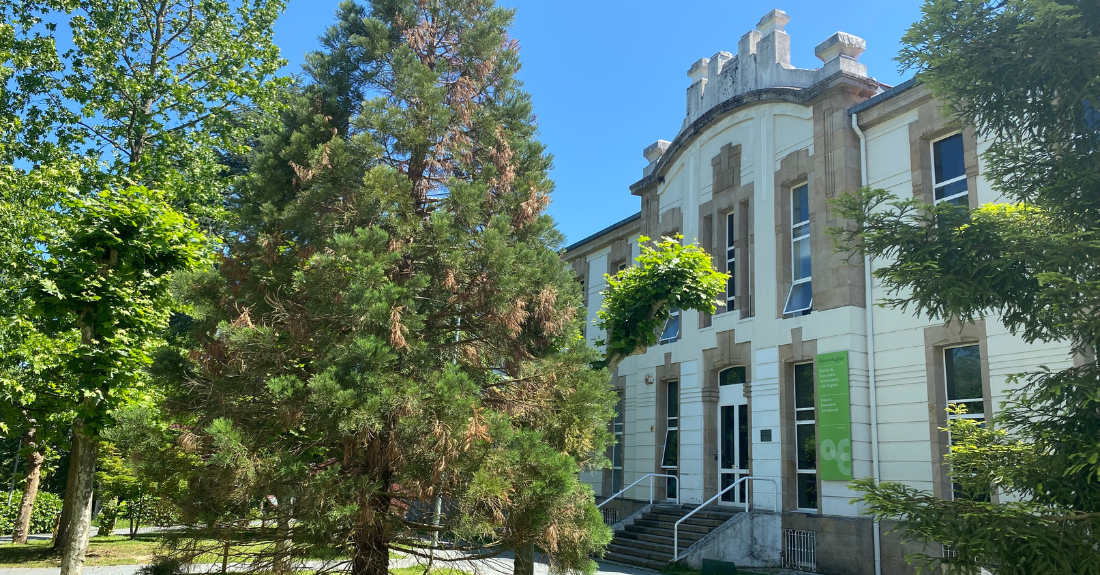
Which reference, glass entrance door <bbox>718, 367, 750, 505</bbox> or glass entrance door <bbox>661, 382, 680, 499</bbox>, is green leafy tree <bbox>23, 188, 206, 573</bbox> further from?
glass entrance door <bbox>661, 382, 680, 499</bbox>


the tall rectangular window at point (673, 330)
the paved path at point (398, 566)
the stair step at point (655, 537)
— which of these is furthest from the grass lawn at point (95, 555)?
the tall rectangular window at point (673, 330)

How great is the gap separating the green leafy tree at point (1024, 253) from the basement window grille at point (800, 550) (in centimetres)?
782

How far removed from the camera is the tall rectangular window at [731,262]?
18.2 meters

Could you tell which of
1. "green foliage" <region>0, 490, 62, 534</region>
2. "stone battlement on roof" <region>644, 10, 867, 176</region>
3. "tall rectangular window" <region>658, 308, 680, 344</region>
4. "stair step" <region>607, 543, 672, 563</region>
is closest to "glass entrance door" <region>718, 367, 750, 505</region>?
"tall rectangular window" <region>658, 308, 680, 344</region>

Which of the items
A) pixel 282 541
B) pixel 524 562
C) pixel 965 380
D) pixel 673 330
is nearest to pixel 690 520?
pixel 673 330

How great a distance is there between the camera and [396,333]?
273 inches

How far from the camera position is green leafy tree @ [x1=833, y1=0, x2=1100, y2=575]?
235 inches

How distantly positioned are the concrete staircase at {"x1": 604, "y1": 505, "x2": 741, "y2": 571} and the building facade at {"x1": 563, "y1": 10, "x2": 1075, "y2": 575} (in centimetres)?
70

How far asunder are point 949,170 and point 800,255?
3.52 m

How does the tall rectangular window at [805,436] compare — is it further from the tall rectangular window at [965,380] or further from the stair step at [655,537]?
the tall rectangular window at [965,380]

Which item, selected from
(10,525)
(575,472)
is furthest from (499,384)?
(10,525)

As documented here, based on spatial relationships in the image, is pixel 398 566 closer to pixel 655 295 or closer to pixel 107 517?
pixel 655 295

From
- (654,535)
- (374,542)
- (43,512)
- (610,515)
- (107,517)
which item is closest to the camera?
(374,542)

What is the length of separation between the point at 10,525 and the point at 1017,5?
94.6ft
